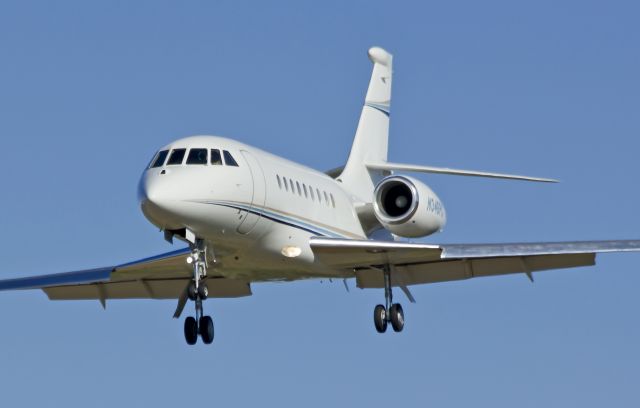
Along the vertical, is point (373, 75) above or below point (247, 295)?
above

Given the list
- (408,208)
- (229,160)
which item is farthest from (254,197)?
(408,208)

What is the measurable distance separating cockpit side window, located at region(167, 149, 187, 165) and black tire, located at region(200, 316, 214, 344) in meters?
3.91

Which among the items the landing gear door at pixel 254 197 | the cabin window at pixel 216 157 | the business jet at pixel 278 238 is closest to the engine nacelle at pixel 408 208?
the business jet at pixel 278 238

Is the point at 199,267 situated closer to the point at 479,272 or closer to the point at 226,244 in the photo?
the point at 226,244

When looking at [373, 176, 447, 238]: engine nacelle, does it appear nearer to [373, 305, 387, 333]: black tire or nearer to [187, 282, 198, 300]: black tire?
[373, 305, 387, 333]: black tire

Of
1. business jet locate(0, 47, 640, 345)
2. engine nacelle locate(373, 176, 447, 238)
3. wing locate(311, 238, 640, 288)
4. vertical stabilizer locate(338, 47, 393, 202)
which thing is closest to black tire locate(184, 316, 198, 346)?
business jet locate(0, 47, 640, 345)

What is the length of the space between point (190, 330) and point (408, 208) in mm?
4779

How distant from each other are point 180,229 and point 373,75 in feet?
40.9

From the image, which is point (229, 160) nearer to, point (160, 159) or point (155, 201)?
point (160, 159)

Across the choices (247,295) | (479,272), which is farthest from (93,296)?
(479,272)

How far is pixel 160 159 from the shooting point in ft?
85.5

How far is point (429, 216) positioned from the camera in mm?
29547

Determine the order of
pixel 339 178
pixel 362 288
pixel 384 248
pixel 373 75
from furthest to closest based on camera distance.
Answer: pixel 373 75, pixel 339 178, pixel 362 288, pixel 384 248

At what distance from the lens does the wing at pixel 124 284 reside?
30.1 m
